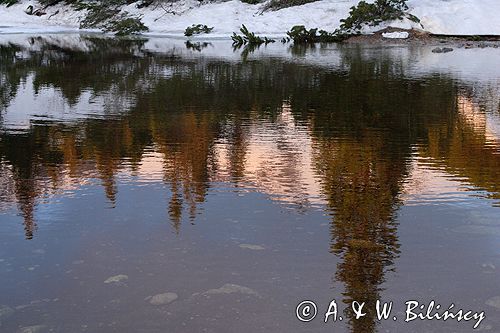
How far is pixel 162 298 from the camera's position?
546 cm

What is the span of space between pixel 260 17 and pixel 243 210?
4559cm

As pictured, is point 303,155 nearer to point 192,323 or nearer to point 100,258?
point 100,258

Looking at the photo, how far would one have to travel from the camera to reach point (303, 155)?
10.8 meters

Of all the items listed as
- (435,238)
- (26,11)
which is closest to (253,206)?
(435,238)

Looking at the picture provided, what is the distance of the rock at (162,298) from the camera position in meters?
5.39

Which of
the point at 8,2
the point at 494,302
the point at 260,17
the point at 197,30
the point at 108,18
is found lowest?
the point at 494,302

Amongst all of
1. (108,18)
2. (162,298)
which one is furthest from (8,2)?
(162,298)

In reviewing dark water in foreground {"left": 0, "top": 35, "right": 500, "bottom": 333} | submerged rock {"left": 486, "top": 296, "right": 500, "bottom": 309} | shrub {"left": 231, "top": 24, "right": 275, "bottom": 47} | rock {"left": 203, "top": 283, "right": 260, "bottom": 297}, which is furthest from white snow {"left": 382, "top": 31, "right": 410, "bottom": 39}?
rock {"left": 203, "top": 283, "right": 260, "bottom": 297}

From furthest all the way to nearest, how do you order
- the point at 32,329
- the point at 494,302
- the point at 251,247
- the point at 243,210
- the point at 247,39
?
the point at 247,39
the point at 243,210
the point at 251,247
the point at 494,302
the point at 32,329

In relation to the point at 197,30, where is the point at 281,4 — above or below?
above

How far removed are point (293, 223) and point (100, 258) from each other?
90.1 inches

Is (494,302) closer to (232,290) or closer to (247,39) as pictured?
(232,290)

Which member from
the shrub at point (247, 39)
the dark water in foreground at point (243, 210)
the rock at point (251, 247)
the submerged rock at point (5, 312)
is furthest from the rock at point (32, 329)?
the shrub at point (247, 39)

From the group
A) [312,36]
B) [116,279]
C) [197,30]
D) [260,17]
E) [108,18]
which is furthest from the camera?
[108,18]
